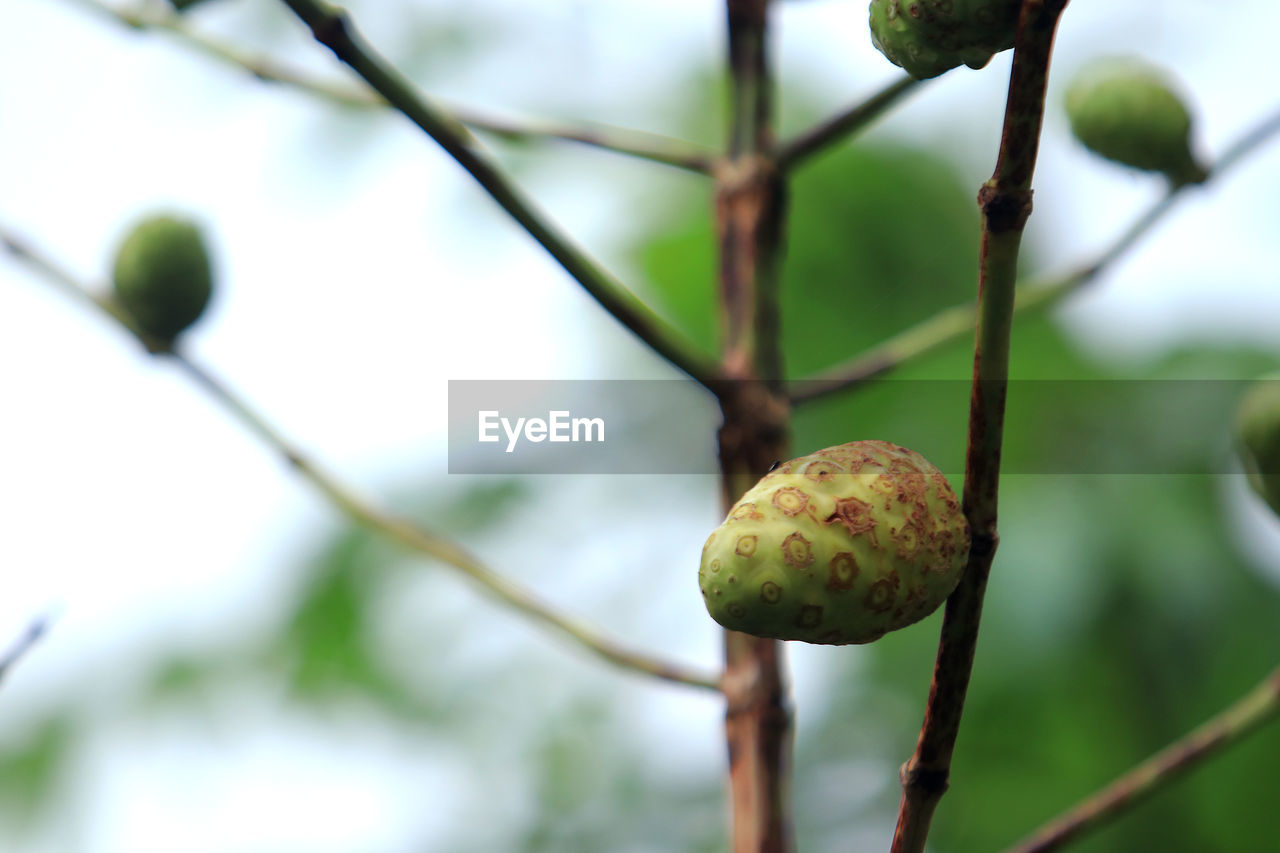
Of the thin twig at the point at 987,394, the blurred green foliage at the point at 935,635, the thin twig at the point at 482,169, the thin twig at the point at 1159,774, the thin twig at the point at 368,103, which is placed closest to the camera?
the thin twig at the point at 987,394

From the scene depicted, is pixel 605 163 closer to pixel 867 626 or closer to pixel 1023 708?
pixel 1023 708

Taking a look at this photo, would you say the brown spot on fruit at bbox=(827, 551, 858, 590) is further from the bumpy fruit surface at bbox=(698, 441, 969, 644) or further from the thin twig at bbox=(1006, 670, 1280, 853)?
the thin twig at bbox=(1006, 670, 1280, 853)

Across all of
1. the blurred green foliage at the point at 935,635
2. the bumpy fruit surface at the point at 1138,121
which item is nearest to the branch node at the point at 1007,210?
the bumpy fruit surface at the point at 1138,121

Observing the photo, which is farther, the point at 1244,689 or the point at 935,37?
the point at 1244,689

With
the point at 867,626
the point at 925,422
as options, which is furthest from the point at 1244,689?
the point at 867,626

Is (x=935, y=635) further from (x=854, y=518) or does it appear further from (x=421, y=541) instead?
(x=854, y=518)

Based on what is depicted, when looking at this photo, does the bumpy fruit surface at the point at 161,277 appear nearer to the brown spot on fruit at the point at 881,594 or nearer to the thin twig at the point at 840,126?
the thin twig at the point at 840,126
